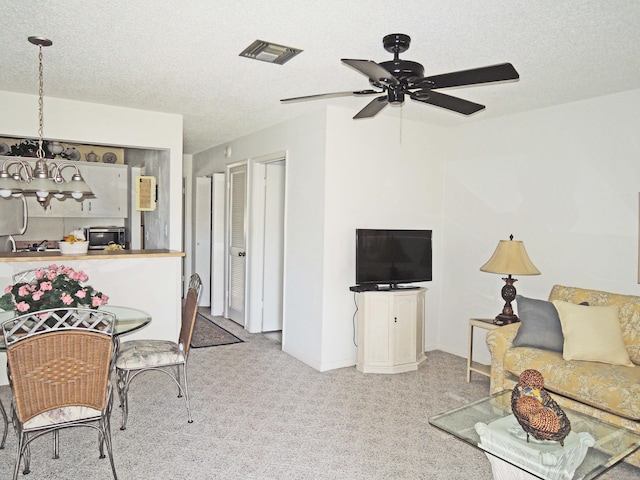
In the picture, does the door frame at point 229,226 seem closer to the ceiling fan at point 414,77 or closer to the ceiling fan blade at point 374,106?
the ceiling fan blade at point 374,106

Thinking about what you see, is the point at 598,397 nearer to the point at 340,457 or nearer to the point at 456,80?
the point at 340,457

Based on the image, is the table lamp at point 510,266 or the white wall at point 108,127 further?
the white wall at point 108,127

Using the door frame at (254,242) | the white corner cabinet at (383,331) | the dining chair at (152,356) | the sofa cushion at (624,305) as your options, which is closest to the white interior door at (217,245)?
the door frame at (254,242)

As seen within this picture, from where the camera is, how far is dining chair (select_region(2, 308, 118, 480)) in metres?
2.29

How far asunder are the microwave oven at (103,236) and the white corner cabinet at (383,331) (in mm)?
3986

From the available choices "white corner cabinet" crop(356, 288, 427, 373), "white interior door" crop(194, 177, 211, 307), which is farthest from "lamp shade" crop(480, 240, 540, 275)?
"white interior door" crop(194, 177, 211, 307)

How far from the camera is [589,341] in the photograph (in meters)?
3.29

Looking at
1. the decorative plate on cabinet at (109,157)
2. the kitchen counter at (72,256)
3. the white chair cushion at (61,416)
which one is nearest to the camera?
the white chair cushion at (61,416)

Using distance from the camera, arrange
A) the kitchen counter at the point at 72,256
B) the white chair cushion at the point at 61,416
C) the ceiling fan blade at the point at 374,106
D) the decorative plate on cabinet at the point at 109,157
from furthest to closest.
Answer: the decorative plate on cabinet at the point at 109,157
the kitchen counter at the point at 72,256
the ceiling fan blade at the point at 374,106
the white chair cushion at the point at 61,416

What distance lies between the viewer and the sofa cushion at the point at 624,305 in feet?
11.0

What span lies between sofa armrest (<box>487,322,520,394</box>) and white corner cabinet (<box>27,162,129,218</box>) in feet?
16.9

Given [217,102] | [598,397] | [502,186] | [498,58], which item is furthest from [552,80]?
[217,102]

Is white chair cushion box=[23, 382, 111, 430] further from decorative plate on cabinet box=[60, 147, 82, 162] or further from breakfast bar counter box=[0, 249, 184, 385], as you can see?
decorative plate on cabinet box=[60, 147, 82, 162]

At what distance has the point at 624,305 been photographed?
349cm
